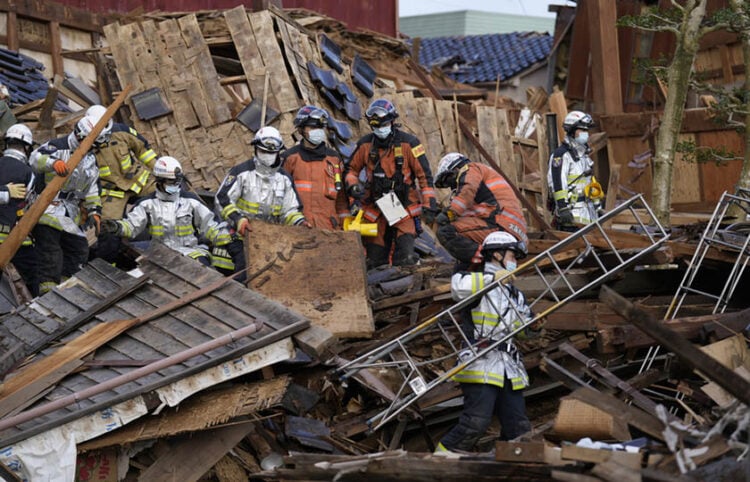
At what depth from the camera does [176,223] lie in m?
10.9

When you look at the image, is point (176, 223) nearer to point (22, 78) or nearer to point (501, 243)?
point (501, 243)

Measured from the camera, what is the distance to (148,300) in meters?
9.29

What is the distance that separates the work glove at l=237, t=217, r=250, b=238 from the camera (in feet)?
34.6

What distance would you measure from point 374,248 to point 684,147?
4629 millimetres

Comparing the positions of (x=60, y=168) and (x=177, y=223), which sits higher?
(x=60, y=168)

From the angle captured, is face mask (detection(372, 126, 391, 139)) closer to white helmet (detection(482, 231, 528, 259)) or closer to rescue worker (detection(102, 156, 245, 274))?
rescue worker (detection(102, 156, 245, 274))

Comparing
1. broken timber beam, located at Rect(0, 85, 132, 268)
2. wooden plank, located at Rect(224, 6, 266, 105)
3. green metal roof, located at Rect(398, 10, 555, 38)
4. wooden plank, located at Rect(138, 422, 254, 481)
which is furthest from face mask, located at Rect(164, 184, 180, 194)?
green metal roof, located at Rect(398, 10, 555, 38)

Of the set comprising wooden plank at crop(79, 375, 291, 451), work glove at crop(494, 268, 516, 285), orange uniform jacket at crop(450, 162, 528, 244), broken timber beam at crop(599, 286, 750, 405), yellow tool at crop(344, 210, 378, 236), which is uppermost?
broken timber beam at crop(599, 286, 750, 405)

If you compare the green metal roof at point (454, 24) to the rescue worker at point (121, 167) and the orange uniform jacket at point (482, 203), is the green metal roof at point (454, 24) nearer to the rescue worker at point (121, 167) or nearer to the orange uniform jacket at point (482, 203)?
the rescue worker at point (121, 167)

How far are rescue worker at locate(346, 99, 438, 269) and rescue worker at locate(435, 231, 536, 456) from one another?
3839mm

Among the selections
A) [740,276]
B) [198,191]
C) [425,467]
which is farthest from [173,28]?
[425,467]

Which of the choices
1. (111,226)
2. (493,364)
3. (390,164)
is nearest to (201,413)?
(493,364)

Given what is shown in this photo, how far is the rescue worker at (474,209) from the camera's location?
10.7 meters

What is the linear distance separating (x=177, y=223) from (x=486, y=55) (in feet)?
94.7
